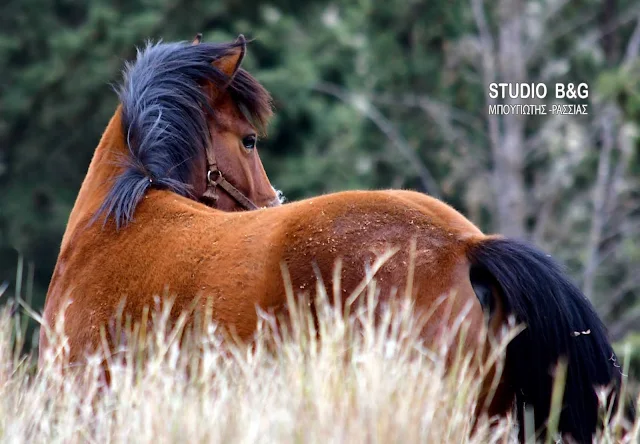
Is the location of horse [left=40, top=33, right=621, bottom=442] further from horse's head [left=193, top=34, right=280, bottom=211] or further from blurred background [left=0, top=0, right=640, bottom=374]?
blurred background [left=0, top=0, right=640, bottom=374]

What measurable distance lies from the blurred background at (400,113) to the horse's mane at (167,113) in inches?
433

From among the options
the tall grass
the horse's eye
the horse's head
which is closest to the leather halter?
the horse's head

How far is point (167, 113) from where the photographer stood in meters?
4.82

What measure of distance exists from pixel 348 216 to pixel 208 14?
47.8ft

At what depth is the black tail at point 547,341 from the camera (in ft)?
11.3

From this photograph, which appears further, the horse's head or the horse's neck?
the horse's head

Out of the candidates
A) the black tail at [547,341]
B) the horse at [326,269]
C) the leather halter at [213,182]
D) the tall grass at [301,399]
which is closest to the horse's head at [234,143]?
the leather halter at [213,182]

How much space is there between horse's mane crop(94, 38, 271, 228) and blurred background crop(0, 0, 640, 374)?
1100 cm

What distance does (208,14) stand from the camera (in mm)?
17547

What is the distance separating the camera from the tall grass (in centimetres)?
274

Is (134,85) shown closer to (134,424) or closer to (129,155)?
(129,155)

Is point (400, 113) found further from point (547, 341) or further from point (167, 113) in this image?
point (547, 341)

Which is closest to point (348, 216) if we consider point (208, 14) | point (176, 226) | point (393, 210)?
point (393, 210)

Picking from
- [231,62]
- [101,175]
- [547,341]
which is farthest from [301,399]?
[231,62]
